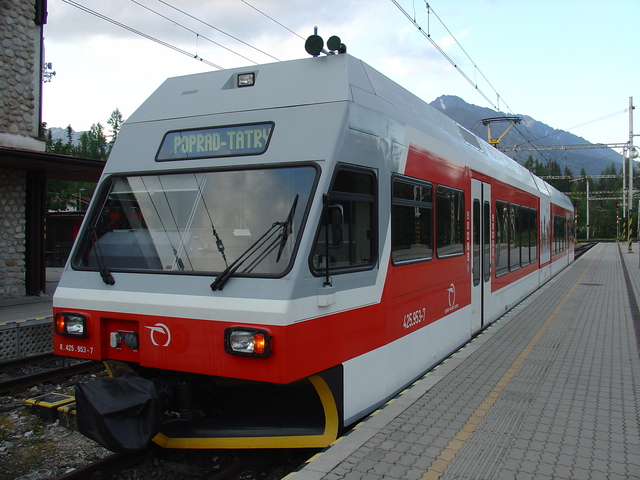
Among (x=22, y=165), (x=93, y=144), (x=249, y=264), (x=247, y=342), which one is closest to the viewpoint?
(x=247, y=342)

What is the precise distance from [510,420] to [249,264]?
2.69 meters

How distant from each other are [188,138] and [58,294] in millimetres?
1756

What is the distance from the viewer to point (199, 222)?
450 centimetres

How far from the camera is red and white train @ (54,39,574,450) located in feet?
13.3

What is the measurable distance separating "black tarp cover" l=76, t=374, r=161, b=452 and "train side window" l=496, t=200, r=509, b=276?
7574 mm

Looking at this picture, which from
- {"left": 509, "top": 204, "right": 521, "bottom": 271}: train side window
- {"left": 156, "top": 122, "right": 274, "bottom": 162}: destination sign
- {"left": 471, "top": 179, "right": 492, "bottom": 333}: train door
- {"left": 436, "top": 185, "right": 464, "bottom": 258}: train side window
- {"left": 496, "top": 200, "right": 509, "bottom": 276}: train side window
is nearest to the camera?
{"left": 156, "top": 122, "right": 274, "bottom": 162}: destination sign

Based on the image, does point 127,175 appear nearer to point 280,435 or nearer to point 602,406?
point 280,435

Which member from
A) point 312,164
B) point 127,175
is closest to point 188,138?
point 127,175

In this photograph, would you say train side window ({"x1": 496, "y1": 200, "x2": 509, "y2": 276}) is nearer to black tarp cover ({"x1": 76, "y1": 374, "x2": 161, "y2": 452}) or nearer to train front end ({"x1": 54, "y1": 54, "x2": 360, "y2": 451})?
train front end ({"x1": 54, "y1": 54, "x2": 360, "y2": 451})

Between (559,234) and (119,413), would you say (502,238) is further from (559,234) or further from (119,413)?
(559,234)

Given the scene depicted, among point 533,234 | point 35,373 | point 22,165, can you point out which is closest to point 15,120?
point 22,165

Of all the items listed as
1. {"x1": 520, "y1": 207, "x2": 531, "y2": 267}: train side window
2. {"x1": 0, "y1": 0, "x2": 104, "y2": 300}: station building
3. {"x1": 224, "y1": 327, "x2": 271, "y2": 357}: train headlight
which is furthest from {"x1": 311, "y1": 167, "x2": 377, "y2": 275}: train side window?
{"x1": 0, "y1": 0, "x2": 104, "y2": 300}: station building

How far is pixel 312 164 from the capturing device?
4297 millimetres

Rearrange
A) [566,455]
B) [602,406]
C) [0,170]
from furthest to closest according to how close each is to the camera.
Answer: [0,170], [602,406], [566,455]
